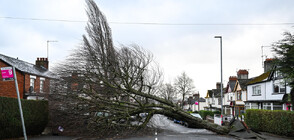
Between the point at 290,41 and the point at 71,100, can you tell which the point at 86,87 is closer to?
the point at 71,100

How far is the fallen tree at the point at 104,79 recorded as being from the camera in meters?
13.8

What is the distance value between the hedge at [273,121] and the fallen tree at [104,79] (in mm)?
8060

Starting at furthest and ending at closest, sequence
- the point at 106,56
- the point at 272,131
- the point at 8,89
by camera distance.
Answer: the point at 8,89 < the point at 272,131 < the point at 106,56

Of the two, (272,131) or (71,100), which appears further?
(272,131)

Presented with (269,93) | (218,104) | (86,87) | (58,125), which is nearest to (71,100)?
(86,87)

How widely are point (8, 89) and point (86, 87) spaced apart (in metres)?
12.1

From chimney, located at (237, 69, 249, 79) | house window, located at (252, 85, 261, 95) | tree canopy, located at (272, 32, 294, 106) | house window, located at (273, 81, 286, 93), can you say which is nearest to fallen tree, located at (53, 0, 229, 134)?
tree canopy, located at (272, 32, 294, 106)

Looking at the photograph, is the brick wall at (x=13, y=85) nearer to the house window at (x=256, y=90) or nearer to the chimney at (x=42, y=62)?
the chimney at (x=42, y=62)

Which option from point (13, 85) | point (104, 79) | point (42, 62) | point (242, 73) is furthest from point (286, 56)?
→ point (242, 73)

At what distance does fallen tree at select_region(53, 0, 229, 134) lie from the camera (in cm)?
1384

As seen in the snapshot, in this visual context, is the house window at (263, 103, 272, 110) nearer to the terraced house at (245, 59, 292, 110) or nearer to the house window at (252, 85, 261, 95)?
the terraced house at (245, 59, 292, 110)

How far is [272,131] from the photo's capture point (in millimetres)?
18266

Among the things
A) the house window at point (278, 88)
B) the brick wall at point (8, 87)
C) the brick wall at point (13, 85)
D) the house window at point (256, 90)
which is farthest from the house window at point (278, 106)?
the brick wall at point (8, 87)

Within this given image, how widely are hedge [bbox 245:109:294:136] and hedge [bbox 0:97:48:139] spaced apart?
15.2 meters
